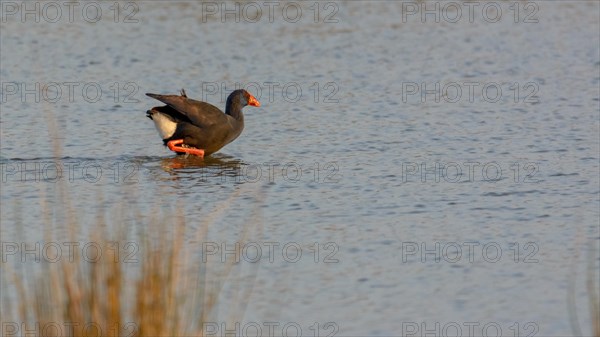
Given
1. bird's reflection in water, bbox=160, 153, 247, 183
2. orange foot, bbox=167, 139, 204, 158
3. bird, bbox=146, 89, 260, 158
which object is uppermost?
bird, bbox=146, 89, 260, 158

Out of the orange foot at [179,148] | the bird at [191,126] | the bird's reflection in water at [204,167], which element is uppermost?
the bird at [191,126]

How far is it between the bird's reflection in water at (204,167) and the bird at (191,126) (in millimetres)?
134

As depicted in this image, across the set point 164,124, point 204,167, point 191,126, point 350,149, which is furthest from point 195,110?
point 350,149

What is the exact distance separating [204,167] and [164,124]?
766 mm

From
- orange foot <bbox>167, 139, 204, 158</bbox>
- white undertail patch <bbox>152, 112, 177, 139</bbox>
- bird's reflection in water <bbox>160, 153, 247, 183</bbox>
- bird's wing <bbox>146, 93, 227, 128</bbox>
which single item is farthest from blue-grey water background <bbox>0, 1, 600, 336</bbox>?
bird's wing <bbox>146, 93, 227, 128</bbox>

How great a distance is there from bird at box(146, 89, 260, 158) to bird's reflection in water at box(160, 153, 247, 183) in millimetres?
134

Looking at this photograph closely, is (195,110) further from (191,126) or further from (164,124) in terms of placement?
(164,124)

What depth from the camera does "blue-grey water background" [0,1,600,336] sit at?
955 centimetres

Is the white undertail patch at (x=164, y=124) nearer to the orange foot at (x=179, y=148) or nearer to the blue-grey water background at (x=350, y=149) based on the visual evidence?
the orange foot at (x=179, y=148)

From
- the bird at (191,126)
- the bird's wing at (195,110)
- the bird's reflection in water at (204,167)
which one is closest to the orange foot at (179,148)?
the bird at (191,126)

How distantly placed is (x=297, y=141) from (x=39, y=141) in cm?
321

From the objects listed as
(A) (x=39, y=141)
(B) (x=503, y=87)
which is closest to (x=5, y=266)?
(A) (x=39, y=141)

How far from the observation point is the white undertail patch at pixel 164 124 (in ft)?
49.1

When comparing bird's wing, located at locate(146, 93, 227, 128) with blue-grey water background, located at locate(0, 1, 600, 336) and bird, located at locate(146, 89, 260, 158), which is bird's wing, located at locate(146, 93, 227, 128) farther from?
blue-grey water background, located at locate(0, 1, 600, 336)
